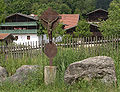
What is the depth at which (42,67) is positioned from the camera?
851 centimetres

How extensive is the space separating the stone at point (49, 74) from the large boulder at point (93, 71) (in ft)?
1.42

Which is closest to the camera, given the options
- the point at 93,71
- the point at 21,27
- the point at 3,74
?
the point at 93,71

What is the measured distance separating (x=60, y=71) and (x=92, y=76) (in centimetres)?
136

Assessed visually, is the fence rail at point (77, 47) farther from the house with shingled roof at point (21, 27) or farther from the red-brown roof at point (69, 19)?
the red-brown roof at point (69, 19)

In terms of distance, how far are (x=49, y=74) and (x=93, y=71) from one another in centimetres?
148

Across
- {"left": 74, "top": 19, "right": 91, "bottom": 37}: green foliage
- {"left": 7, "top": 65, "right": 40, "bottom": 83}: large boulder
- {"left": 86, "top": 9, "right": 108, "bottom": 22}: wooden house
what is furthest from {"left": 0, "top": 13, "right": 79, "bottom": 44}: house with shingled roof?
{"left": 7, "top": 65, "right": 40, "bottom": 83}: large boulder

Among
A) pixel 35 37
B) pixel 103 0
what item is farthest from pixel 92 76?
pixel 103 0

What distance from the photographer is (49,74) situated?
8.09 metres

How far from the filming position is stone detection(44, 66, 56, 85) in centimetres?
807

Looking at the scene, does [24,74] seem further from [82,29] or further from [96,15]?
[96,15]

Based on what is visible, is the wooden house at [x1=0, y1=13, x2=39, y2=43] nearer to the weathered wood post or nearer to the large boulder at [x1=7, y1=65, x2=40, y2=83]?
the weathered wood post

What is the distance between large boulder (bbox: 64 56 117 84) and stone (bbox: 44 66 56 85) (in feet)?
1.42

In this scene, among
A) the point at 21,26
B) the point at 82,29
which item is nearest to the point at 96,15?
the point at 21,26

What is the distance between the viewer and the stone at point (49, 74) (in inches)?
318
